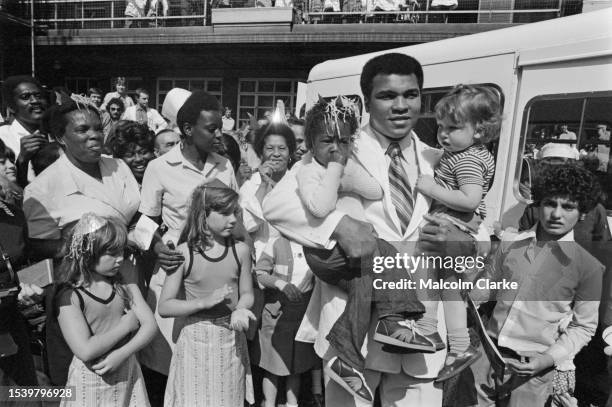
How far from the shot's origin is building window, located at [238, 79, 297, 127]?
14281 millimetres

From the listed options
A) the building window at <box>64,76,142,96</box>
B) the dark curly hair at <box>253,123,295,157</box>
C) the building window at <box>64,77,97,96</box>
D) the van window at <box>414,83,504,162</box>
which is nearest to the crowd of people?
the dark curly hair at <box>253,123,295,157</box>

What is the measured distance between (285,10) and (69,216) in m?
11.6

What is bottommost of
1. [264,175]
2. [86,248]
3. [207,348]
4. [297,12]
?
[207,348]

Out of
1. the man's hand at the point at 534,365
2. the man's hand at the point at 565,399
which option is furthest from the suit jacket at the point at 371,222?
the man's hand at the point at 565,399

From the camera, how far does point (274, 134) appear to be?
3.25m

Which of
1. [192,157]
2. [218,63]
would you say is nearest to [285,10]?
[218,63]

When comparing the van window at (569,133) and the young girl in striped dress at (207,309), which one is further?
the van window at (569,133)

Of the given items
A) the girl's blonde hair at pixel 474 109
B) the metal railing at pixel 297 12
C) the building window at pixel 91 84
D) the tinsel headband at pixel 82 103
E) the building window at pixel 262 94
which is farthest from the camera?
the building window at pixel 91 84

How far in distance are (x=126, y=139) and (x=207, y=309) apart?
5.45ft

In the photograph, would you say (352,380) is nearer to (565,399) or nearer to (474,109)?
(565,399)

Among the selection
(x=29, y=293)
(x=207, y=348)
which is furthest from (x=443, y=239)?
(x=29, y=293)

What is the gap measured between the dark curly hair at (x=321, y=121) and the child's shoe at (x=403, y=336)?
2.41 feet

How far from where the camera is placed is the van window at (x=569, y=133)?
2.96 m

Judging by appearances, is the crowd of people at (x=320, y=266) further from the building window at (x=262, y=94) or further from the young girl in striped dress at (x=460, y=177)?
the building window at (x=262, y=94)
